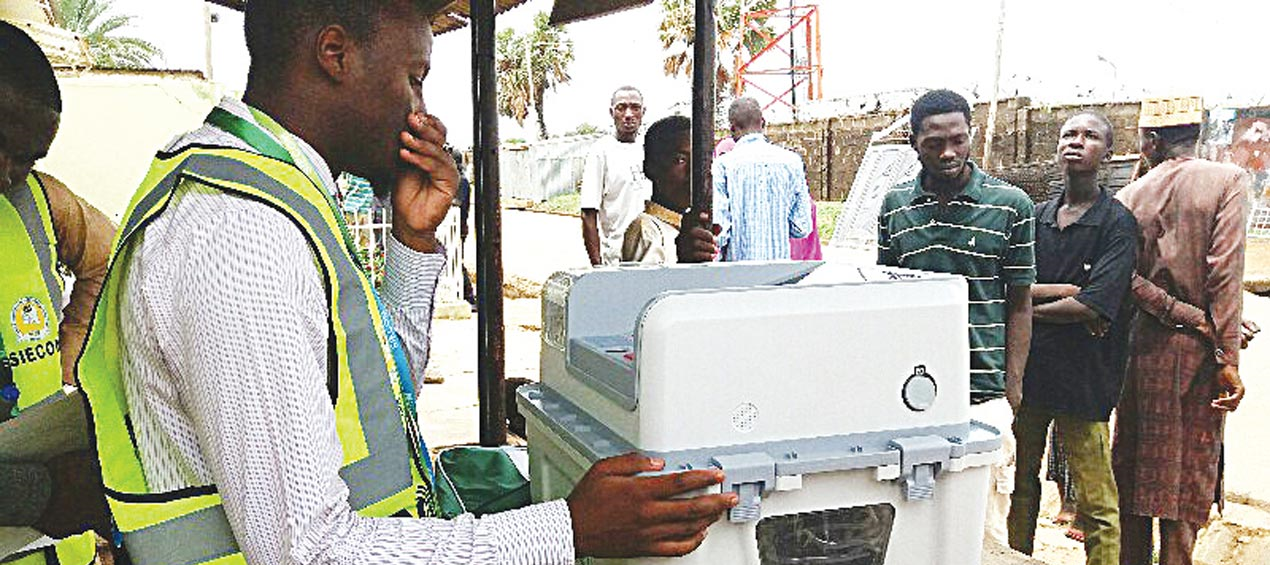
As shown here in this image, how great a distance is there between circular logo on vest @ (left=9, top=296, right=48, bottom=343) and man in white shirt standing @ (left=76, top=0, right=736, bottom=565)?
847 millimetres

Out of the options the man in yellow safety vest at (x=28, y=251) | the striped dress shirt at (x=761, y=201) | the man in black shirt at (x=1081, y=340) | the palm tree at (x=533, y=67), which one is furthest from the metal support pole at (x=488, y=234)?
the palm tree at (x=533, y=67)

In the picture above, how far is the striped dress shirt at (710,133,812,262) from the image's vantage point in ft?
15.5

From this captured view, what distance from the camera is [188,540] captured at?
39.3 inches

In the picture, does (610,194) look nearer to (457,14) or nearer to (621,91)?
(621,91)

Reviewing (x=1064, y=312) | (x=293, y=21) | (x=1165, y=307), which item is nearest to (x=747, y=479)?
(x=293, y=21)

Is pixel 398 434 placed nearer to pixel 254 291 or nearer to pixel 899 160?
pixel 254 291

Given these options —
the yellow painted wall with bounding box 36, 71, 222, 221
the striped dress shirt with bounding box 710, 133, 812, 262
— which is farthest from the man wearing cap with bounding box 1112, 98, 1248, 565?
the yellow painted wall with bounding box 36, 71, 222, 221

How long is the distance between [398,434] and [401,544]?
0.46ft

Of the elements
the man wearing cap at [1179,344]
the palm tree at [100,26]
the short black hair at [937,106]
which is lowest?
the man wearing cap at [1179,344]

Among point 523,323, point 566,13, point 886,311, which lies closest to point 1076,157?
point 566,13

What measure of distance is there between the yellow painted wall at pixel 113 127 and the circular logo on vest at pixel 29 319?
8191mm

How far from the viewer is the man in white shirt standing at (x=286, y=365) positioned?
2.95 ft

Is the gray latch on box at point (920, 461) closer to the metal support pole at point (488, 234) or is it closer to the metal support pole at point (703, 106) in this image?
the metal support pole at point (703, 106)

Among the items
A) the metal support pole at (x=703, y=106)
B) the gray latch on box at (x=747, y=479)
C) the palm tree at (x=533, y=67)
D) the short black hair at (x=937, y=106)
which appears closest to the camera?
the gray latch on box at (x=747, y=479)
